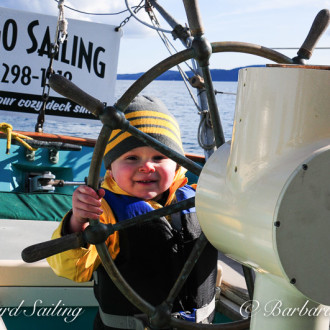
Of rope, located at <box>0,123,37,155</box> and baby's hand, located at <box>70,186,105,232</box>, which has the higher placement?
baby's hand, located at <box>70,186,105,232</box>

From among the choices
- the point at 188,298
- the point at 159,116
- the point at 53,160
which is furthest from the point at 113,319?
the point at 53,160

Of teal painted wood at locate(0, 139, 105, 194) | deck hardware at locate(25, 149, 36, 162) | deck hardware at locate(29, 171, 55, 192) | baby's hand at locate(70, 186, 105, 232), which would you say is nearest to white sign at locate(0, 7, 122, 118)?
teal painted wood at locate(0, 139, 105, 194)

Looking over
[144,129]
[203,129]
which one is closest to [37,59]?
[203,129]

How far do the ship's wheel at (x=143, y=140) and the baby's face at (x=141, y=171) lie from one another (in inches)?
17.5

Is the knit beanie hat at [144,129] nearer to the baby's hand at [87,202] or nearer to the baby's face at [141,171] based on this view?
the baby's face at [141,171]

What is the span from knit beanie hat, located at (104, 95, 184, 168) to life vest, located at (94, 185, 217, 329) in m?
0.12

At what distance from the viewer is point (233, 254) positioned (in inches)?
34.8

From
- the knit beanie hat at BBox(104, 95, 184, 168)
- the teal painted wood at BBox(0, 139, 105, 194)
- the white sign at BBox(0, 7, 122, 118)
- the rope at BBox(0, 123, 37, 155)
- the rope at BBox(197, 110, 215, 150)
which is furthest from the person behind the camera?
the white sign at BBox(0, 7, 122, 118)

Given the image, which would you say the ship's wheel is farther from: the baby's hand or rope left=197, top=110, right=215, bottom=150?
rope left=197, top=110, right=215, bottom=150

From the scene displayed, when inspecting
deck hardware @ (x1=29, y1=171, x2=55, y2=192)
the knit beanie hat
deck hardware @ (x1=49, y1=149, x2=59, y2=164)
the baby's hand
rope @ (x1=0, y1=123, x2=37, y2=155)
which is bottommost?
deck hardware @ (x1=29, y1=171, x2=55, y2=192)

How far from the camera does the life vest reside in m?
1.39

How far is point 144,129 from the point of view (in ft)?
4.94

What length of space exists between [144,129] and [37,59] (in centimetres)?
274

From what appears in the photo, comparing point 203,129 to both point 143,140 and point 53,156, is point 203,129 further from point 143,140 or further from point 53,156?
point 143,140
